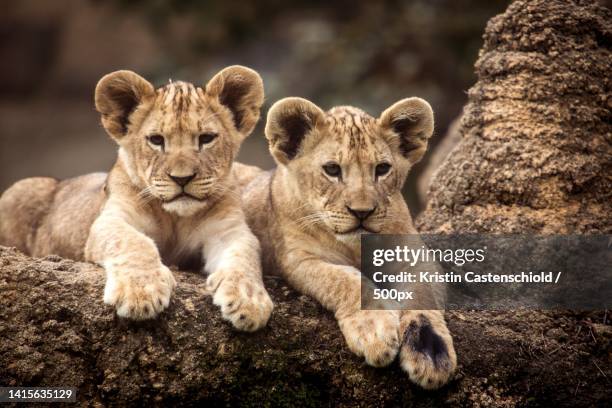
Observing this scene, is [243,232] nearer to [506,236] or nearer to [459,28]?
[506,236]

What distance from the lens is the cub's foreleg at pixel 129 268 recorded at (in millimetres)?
4246

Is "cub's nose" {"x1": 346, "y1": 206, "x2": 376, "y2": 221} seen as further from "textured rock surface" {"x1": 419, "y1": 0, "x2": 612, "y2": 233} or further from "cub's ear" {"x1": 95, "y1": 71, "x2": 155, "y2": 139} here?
"cub's ear" {"x1": 95, "y1": 71, "x2": 155, "y2": 139}

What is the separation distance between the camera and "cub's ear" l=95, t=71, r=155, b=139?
17.1ft

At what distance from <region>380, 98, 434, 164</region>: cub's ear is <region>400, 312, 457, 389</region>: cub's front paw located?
135 centimetres

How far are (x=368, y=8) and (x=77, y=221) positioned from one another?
31.8 feet

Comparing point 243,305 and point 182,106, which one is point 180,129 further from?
point 243,305

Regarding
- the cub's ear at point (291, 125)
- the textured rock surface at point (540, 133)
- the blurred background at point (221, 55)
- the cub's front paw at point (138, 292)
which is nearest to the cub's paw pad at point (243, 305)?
the cub's front paw at point (138, 292)

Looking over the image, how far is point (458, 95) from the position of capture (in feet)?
42.8

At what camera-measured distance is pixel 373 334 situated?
433 centimetres

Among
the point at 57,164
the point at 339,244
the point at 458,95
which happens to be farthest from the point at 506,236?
the point at 57,164

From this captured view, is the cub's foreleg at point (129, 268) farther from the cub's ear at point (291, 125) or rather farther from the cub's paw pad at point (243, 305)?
the cub's ear at point (291, 125)

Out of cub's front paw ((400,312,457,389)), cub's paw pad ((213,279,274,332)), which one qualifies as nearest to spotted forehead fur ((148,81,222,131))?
cub's paw pad ((213,279,274,332))

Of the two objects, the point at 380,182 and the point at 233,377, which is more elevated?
the point at 380,182

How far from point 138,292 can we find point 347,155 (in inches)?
60.3
